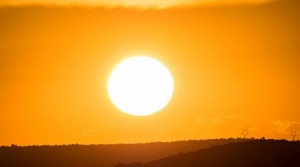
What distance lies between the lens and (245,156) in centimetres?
7762

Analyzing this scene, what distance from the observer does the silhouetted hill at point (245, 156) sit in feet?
245

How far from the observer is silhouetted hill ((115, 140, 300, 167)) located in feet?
245

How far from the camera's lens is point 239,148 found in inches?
3164

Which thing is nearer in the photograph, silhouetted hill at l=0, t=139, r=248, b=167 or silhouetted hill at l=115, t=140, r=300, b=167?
silhouetted hill at l=115, t=140, r=300, b=167

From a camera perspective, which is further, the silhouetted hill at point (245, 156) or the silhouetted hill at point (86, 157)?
the silhouetted hill at point (86, 157)

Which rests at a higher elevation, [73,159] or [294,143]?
[73,159]

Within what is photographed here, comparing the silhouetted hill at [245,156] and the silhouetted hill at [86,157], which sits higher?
the silhouetted hill at [86,157]

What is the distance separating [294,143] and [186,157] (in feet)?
43.8

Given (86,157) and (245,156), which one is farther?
(86,157)

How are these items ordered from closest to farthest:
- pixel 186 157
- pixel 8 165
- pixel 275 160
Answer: pixel 275 160 < pixel 186 157 < pixel 8 165

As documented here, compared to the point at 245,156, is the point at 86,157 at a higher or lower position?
higher

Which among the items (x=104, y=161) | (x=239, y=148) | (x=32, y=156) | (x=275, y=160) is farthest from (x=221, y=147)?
(x=32, y=156)

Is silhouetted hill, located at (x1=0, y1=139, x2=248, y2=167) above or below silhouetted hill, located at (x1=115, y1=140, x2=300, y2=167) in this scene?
above

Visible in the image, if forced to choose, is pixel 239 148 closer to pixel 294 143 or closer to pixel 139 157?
pixel 294 143
